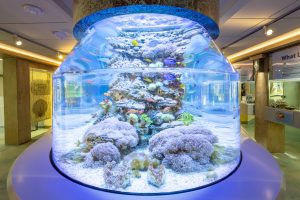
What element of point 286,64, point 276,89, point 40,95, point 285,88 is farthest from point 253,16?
point 40,95

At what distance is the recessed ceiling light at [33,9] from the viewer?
8.87ft

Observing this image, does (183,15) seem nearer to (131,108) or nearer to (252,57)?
(131,108)

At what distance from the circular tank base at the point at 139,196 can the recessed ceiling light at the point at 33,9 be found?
1980mm

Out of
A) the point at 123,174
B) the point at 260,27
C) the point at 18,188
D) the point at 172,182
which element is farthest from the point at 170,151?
the point at 260,27

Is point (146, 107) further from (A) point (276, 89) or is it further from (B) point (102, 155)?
(A) point (276, 89)

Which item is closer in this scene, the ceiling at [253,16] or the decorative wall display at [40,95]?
the ceiling at [253,16]

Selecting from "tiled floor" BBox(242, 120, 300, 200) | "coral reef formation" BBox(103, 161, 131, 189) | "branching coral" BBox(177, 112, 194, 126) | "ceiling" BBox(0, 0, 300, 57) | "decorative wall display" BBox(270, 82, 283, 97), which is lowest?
"tiled floor" BBox(242, 120, 300, 200)

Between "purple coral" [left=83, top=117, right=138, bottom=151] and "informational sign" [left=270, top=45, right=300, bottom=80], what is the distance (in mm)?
4463

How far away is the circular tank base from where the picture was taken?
1.09 meters

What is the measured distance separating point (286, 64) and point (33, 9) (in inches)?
197

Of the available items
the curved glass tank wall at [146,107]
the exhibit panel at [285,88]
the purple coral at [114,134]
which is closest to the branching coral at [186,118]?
the curved glass tank wall at [146,107]

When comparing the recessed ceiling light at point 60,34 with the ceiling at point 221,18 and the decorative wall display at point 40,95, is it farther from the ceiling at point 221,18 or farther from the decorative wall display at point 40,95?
the decorative wall display at point 40,95

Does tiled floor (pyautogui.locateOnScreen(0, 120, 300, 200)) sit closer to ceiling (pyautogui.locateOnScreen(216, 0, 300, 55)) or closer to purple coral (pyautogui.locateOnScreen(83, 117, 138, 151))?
ceiling (pyautogui.locateOnScreen(216, 0, 300, 55))

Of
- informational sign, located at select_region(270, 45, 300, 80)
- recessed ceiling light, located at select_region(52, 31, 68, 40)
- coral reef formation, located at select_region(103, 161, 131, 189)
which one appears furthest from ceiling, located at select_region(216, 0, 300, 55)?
recessed ceiling light, located at select_region(52, 31, 68, 40)
